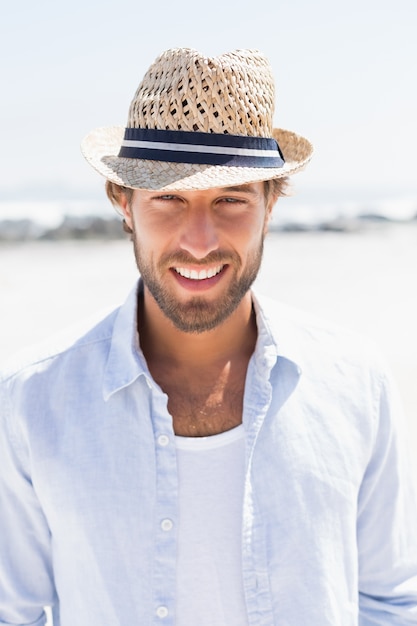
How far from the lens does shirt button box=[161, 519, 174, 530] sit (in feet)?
5.14

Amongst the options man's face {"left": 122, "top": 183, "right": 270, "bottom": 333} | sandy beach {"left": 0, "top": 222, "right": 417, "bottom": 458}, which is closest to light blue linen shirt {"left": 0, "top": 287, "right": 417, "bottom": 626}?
man's face {"left": 122, "top": 183, "right": 270, "bottom": 333}

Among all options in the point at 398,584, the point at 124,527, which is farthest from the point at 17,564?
the point at 398,584

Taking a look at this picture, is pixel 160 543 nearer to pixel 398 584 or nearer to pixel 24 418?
pixel 24 418

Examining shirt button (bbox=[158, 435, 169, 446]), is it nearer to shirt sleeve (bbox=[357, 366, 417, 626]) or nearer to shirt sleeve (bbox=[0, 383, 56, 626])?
shirt sleeve (bbox=[0, 383, 56, 626])

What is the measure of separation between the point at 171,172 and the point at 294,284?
8.61 meters

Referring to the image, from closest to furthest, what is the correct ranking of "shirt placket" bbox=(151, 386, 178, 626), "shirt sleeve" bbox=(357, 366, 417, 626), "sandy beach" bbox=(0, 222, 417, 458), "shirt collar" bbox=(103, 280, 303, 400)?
"shirt placket" bbox=(151, 386, 178, 626)
"shirt collar" bbox=(103, 280, 303, 400)
"shirt sleeve" bbox=(357, 366, 417, 626)
"sandy beach" bbox=(0, 222, 417, 458)

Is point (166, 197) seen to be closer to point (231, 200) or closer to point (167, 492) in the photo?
point (231, 200)

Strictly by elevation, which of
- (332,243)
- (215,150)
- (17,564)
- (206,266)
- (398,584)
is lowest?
(332,243)

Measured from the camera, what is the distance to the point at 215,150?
167 centimetres

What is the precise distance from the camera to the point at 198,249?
165 centimetres

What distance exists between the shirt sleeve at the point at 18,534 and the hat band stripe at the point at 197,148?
63cm

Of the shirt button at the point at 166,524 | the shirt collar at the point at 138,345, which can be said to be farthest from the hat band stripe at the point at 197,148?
the shirt button at the point at 166,524

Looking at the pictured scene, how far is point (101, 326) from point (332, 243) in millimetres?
13051

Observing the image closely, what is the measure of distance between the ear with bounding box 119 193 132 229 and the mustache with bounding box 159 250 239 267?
0.26 meters
